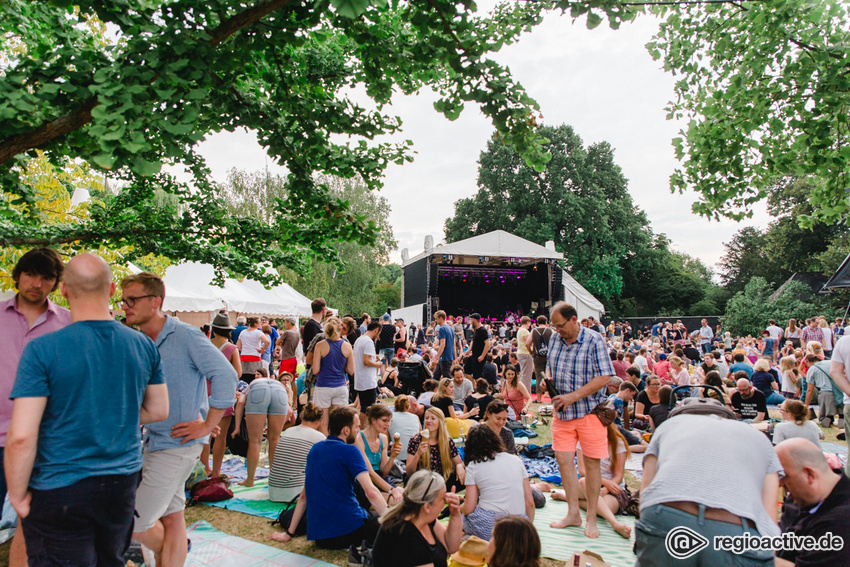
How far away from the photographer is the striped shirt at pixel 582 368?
4270 millimetres

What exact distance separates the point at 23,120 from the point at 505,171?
121ft

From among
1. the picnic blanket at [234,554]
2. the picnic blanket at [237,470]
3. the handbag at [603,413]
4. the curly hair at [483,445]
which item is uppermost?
the handbag at [603,413]

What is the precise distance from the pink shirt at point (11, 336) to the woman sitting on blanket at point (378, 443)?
105 inches

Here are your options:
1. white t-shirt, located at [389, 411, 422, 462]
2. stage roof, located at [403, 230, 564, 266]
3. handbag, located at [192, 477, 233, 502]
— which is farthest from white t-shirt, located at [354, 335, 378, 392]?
stage roof, located at [403, 230, 564, 266]

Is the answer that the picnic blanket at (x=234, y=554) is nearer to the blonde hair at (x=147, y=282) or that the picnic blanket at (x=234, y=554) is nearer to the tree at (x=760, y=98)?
the blonde hair at (x=147, y=282)

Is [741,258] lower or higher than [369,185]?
higher

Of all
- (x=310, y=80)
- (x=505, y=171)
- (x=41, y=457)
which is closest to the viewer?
(x=41, y=457)

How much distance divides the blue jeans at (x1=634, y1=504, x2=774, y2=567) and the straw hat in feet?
5.60

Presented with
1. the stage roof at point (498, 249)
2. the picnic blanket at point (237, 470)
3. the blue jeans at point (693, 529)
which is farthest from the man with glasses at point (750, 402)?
the stage roof at point (498, 249)

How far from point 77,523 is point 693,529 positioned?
7.77ft

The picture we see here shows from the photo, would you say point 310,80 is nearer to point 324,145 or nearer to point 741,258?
point 324,145

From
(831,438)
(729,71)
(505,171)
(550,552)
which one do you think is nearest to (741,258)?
(505,171)

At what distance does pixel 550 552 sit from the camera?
12.9 feet

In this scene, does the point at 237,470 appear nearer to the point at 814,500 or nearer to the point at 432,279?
the point at 814,500
